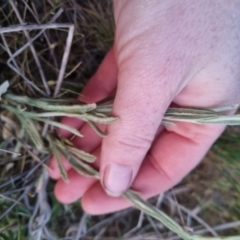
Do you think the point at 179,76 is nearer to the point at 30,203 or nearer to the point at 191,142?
the point at 191,142

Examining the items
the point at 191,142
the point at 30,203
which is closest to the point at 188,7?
the point at 191,142

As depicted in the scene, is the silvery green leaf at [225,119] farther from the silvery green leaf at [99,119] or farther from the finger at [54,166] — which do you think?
the finger at [54,166]

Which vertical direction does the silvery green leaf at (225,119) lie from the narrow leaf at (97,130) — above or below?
above

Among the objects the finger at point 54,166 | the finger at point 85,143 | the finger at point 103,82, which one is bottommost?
the finger at point 54,166

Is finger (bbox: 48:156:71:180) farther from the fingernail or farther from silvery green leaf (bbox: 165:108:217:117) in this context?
→ silvery green leaf (bbox: 165:108:217:117)

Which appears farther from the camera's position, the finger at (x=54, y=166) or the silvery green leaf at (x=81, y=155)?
the finger at (x=54, y=166)

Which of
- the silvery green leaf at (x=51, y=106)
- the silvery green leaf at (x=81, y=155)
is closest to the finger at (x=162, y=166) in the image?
the silvery green leaf at (x=81, y=155)

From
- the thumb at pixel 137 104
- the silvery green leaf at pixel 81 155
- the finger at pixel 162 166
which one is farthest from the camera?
the finger at pixel 162 166
